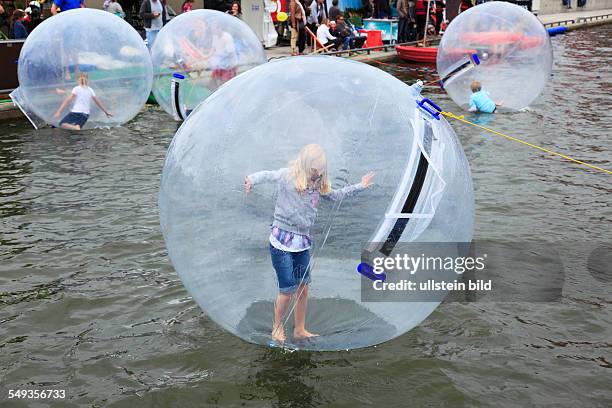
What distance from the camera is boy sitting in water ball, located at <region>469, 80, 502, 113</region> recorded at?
13.6m

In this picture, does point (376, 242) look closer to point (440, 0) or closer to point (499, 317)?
point (499, 317)

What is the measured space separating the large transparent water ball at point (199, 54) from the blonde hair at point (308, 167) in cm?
828

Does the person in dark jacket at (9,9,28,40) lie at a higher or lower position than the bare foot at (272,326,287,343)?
higher

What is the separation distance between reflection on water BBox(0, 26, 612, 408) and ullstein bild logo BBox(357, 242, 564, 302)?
198 mm

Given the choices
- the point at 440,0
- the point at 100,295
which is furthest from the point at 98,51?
the point at 440,0

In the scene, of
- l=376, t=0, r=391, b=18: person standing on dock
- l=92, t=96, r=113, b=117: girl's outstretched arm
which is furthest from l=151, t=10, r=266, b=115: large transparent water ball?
l=376, t=0, r=391, b=18: person standing on dock

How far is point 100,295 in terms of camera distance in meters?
6.45

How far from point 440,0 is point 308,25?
796 cm

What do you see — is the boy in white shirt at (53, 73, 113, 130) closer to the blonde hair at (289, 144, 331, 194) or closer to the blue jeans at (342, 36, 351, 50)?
the blonde hair at (289, 144, 331, 194)

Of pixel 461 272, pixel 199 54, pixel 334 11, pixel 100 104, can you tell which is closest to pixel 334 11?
pixel 334 11

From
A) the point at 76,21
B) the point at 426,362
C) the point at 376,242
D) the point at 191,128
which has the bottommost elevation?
the point at 426,362

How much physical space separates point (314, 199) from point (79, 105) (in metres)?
8.29

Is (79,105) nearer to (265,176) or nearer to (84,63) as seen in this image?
(84,63)

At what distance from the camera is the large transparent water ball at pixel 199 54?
41.9 feet
